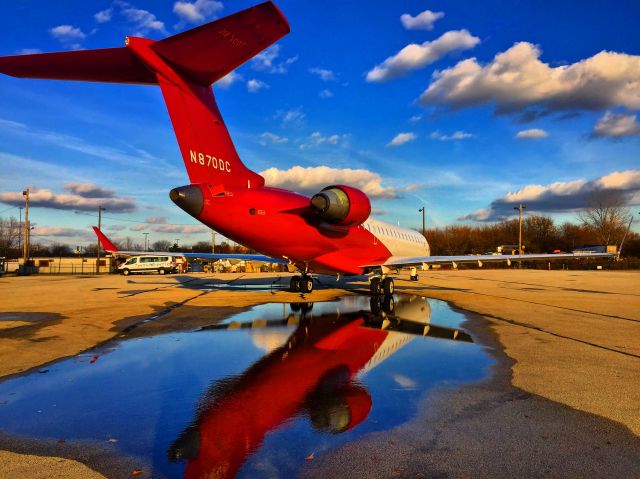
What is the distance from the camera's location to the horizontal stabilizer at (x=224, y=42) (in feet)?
23.4

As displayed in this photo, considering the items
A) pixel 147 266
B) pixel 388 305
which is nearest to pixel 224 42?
pixel 388 305

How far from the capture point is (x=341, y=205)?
46.0 ft

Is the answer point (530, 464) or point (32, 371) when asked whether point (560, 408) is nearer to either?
point (530, 464)

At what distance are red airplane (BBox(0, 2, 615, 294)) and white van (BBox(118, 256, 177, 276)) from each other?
1214 inches

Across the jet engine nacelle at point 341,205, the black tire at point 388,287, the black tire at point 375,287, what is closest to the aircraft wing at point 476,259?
the black tire at point 375,287

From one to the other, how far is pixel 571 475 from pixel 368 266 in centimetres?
1470

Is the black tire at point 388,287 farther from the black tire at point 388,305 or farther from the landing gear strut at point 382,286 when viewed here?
the black tire at point 388,305

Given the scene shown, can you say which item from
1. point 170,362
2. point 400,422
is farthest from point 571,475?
point 170,362

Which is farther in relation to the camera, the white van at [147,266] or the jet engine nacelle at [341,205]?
the white van at [147,266]

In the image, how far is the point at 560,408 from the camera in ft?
15.1

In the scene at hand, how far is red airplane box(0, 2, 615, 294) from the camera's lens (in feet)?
25.2

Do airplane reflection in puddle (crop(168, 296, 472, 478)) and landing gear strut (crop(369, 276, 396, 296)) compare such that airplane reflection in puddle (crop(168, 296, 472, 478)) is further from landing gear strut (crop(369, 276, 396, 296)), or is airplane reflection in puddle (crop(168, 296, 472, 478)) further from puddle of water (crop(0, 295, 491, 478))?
landing gear strut (crop(369, 276, 396, 296))

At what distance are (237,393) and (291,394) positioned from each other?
0.66 metres

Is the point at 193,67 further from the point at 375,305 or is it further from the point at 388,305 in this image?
the point at 388,305
